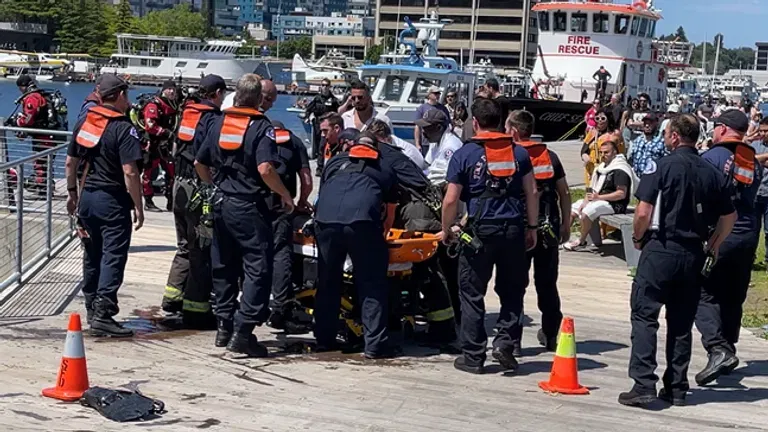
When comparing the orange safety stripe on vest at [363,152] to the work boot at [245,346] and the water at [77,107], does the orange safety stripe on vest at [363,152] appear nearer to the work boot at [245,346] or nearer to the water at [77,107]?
the work boot at [245,346]

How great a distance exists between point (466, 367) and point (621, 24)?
30.4m

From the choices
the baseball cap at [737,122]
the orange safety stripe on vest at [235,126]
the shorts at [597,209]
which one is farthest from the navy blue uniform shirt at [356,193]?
the shorts at [597,209]

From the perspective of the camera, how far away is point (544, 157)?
26.2 feet

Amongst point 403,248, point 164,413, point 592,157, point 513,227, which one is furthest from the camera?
point 592,157

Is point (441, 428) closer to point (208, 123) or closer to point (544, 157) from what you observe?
point (544, 157)


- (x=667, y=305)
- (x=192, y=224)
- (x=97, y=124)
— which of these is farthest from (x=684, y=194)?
(x=97, y=124)

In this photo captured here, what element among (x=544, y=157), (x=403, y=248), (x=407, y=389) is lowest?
(x=407, y=389)

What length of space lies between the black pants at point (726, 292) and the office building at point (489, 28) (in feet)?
359

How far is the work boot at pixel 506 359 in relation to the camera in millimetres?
7555

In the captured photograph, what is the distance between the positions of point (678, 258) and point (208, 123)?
138 inches

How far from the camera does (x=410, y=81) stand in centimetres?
2559

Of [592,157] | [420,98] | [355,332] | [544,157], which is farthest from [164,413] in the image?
[420,98]

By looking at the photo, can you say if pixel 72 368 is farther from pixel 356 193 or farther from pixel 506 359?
pixel 506 359

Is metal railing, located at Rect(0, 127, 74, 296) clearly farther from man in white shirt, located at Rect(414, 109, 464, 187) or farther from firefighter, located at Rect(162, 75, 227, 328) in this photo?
man in white shirt, located at Rect(414, 109, 464, 187)
